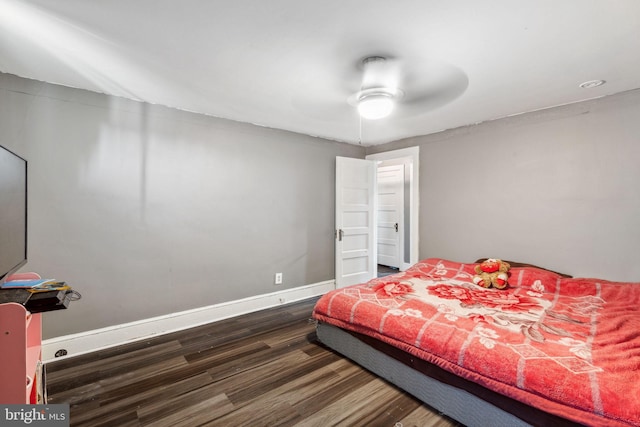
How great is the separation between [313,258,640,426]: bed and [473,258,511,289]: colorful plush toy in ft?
0.25

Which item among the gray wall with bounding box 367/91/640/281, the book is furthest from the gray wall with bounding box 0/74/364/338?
the gray wall with bounding box 367/91/640/281

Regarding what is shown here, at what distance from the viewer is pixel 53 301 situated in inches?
53.5

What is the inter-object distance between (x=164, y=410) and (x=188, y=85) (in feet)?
7.77

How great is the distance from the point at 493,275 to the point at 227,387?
2.57 m

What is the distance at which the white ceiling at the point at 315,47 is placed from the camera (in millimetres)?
1458

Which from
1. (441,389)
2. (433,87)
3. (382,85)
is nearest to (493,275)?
(441,389)

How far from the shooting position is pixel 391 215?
234 inches

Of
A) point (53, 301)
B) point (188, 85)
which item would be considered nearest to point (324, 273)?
point (188, 85)

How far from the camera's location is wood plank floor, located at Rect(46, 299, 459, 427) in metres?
1.71

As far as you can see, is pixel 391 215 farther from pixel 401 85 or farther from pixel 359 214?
pixel 401 85

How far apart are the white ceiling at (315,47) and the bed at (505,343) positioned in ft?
5.79

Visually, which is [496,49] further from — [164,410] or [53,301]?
[164,410]

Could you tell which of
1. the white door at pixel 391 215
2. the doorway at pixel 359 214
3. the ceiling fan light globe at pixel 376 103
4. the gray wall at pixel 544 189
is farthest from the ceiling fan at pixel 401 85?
the white door at pixel 391 215

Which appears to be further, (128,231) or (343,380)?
(128,231)
